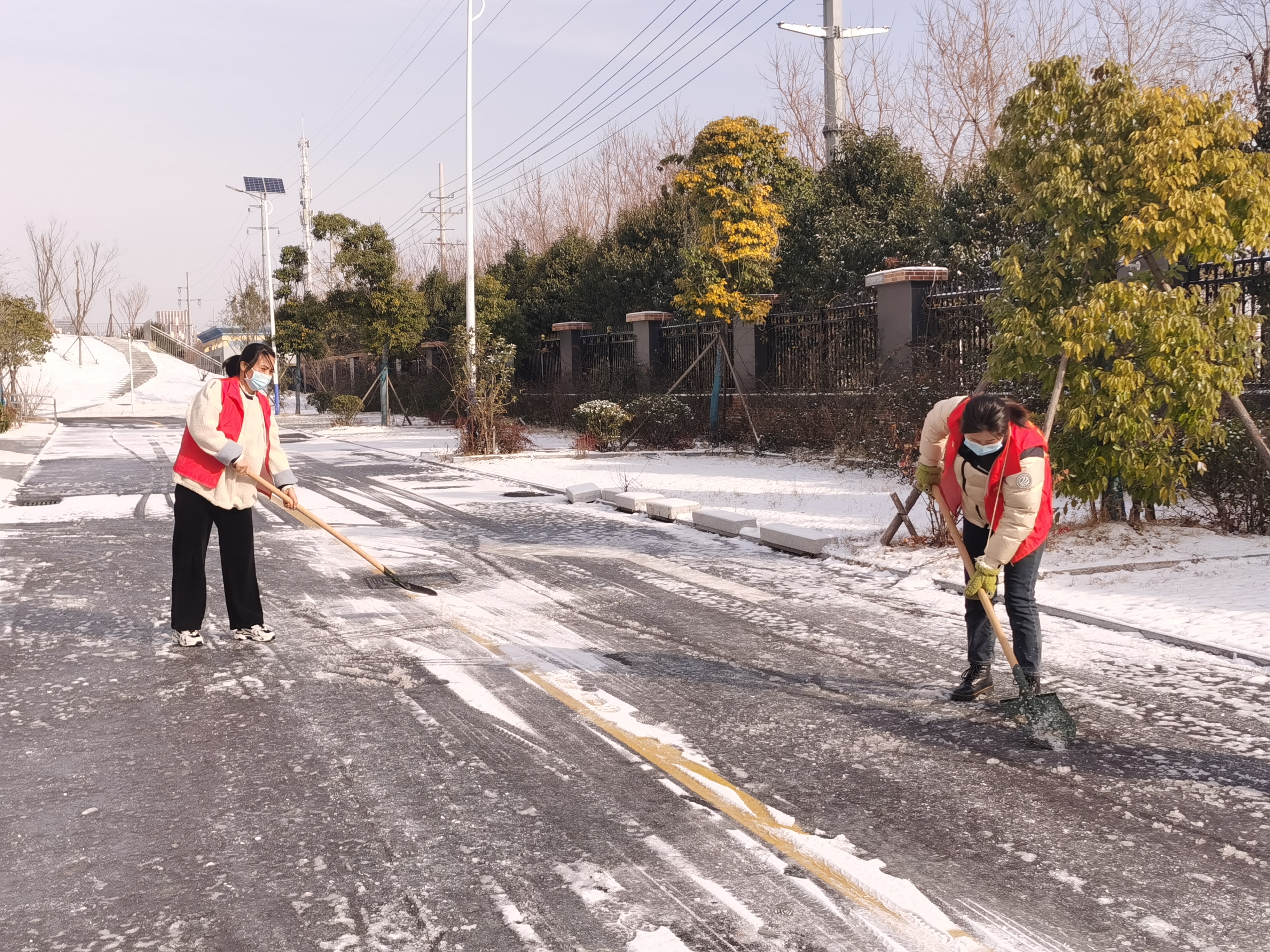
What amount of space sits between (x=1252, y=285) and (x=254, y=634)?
31.3 ft

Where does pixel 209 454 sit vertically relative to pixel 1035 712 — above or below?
above

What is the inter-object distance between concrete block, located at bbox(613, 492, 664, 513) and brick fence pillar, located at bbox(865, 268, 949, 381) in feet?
15.7

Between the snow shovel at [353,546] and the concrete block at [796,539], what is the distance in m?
3.27

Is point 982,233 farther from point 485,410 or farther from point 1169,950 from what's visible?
point 1169,950

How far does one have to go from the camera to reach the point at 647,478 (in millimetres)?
15539

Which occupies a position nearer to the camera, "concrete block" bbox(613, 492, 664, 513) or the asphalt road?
the asphalt road

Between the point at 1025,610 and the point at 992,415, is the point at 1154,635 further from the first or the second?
the point at 992,415

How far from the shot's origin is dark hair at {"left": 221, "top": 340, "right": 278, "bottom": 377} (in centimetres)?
640

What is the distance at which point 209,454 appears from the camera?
6426mm

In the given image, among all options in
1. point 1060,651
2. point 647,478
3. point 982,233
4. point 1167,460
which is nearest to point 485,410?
point 647,478

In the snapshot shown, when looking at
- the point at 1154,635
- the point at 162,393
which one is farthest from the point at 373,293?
the point at 162,393

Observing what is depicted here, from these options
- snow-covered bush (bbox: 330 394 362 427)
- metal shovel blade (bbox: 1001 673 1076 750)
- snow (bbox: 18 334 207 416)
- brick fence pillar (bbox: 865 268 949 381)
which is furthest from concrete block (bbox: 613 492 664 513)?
snow (bbox: 18 334 207 416)

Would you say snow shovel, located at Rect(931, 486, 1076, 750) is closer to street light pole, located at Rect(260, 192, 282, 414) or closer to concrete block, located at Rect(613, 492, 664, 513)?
concrete block, located at Rect(613, 492, 664, 513)

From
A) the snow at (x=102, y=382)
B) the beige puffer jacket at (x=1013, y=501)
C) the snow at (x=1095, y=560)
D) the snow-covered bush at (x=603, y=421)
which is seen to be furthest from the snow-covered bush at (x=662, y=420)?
the snow at (x=102, y=382)
